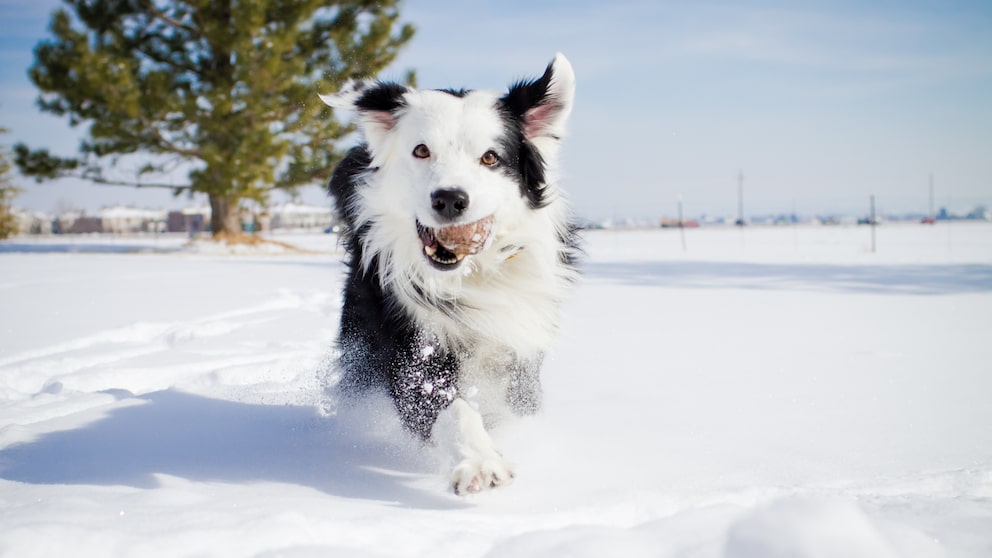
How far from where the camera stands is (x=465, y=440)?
2.29m

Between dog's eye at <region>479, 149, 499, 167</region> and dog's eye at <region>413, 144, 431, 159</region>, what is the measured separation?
0.24 meters

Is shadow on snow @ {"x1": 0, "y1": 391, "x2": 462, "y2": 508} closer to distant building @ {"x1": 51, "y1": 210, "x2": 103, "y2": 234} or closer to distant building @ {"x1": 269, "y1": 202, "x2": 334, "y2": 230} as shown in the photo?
distant building @ {"x1": 269, "y1": 202, "x2": 334, "y2": 230}

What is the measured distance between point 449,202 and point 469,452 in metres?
0.94

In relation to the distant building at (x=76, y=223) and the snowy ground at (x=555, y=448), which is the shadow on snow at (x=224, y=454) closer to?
the snowy ground at (x=555, y=448)

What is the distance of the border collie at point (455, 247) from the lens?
2605 mm

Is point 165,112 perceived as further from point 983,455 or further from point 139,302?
point 983,455

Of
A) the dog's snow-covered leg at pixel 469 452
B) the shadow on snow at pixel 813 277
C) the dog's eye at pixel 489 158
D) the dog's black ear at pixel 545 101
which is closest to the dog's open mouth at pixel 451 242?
the dog's eye at pixel 489 158

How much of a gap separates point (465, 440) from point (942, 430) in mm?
2096

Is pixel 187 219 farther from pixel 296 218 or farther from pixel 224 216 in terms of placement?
pixel 224 216

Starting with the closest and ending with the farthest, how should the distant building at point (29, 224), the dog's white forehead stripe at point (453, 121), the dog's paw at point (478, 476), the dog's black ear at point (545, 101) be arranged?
the dog's paw at point (478, 476) < the dog's white forehead stripe at point (453, 121) < the dog's black ear at point (545, 101) < the distant building at point (29, 224)

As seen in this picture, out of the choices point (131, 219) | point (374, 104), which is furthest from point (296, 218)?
point (374, 104)

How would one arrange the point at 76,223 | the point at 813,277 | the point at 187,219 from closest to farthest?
the point at 813,277, the point at 76,223, the point at 187,219

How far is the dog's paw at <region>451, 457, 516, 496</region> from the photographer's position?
2109 millimetres

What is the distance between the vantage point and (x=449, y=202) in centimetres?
249
